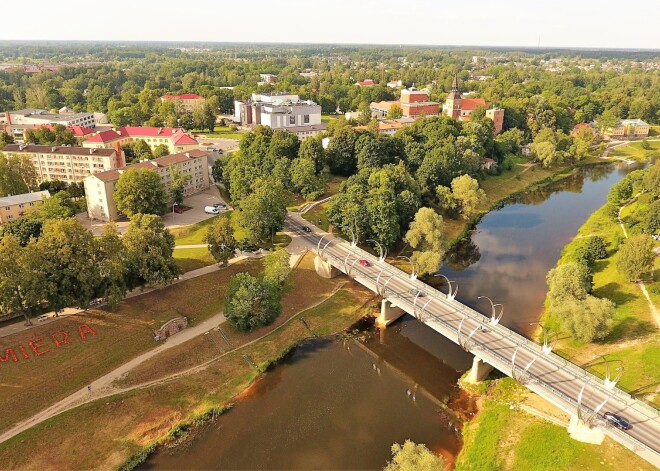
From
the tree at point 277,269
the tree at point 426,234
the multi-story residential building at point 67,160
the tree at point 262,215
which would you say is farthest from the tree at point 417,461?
the multi-story residential building at point 67,160

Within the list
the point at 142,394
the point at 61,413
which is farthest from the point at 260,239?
the point at 61,413

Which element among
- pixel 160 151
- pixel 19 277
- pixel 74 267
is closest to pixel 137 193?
pixel 74 267

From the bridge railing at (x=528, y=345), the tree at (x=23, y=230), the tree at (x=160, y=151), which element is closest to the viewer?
the bridge railing at (x=528, y=345)

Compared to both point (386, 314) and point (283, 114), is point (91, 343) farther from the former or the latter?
point (283, 114)

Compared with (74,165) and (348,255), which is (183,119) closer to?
(74,165)

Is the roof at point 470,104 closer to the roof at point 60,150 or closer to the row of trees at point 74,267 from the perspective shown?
the roof at point 60,150

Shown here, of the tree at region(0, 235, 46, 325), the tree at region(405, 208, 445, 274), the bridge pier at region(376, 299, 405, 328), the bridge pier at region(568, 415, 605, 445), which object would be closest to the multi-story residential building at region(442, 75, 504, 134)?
the tree at region(405, 208, 445, 274)
